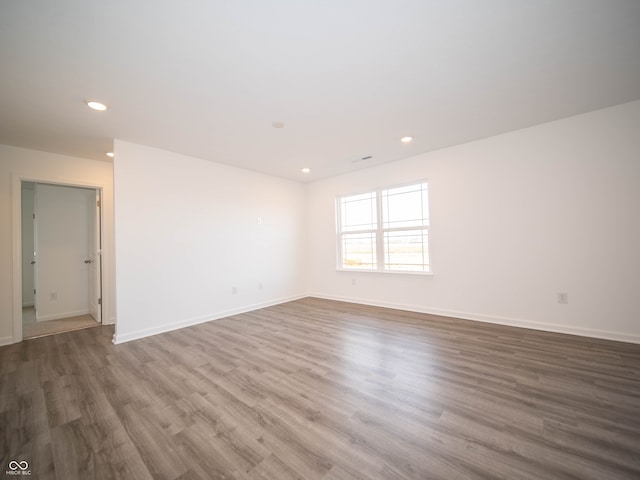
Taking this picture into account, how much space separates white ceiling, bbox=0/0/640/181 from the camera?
1557 millimetres

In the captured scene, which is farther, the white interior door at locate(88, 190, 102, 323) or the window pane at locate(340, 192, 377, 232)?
the window pane at locate(340, 192, 377, 232)

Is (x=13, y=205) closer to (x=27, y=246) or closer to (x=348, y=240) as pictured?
(x=27, y=246)

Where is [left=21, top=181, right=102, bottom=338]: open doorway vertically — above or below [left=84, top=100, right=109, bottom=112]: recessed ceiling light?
below

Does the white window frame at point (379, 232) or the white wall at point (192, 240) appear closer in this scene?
the white wall at point (192, 240)

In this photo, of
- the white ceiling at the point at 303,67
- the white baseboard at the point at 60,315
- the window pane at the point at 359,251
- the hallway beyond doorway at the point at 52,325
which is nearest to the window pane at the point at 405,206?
the window pane at the point at 359,251

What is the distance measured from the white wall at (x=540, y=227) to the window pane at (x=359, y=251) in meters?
0.76

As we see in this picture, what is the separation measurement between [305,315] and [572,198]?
12.7ft

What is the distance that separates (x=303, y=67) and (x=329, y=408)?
8.50 ft

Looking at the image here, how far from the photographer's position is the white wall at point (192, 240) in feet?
10.7

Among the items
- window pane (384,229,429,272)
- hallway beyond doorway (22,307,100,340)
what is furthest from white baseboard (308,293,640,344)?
hallway beyond doorway (22,307,100,340)

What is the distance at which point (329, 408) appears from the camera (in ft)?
5.76

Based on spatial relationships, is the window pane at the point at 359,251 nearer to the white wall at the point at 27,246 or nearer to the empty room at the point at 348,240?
the empty room at the point at 348,240

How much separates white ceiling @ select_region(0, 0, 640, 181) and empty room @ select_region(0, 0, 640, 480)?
0.02m

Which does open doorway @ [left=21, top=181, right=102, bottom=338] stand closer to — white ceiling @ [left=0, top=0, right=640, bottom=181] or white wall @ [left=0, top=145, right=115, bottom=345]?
white wall @ [left=0, top=145, right=115, bottom=345]
